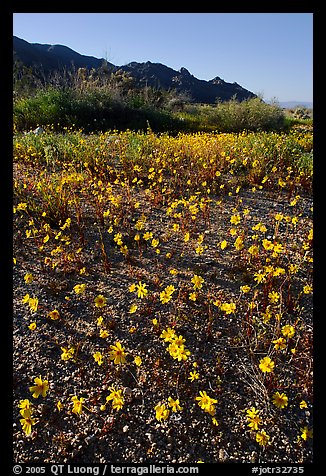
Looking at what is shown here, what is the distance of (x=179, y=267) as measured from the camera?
11.3 ft

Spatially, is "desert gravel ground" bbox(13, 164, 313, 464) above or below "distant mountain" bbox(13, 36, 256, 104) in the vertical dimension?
below

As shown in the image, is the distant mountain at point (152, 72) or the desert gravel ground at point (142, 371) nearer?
the desert gravel ground at point (142, 371)

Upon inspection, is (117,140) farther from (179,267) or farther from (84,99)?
(84,99)

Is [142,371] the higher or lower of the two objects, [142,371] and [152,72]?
the lower

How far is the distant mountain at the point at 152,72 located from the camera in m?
49.4

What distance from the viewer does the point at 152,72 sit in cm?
5747

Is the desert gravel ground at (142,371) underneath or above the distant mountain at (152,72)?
underneath

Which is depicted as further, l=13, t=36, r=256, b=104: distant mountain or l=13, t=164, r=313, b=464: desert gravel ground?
l=13, t=36, r=256, b=104: distant mountain

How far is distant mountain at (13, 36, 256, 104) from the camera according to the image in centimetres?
4941

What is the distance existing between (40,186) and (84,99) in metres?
9.39

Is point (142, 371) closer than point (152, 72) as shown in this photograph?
Yes
